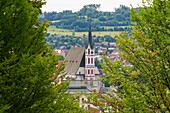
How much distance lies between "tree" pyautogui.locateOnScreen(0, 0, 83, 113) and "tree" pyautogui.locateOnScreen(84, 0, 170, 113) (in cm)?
296

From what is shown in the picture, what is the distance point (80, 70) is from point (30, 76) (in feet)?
406

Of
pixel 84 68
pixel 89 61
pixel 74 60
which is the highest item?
pixel 89 61

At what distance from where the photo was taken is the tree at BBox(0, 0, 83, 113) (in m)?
8.59

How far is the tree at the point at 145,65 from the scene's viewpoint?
11469mm

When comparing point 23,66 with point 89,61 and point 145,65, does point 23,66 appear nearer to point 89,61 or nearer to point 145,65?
point 145,65

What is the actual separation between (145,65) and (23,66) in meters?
4.64

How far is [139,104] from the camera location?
36.8ft

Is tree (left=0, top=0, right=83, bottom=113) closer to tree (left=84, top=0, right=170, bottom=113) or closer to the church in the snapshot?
tree (left=84, top=0, right=170, bottom=113)

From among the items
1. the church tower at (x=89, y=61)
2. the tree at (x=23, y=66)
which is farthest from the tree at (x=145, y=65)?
the church tower at (x=89, y=61)

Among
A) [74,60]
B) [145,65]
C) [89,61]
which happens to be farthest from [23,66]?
[74,60]

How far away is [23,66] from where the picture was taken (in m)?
8.97

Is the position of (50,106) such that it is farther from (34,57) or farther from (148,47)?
(148,47)

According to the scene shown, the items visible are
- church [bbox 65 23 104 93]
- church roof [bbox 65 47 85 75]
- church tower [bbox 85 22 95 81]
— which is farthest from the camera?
church roof [bbox 65 47 85 75]

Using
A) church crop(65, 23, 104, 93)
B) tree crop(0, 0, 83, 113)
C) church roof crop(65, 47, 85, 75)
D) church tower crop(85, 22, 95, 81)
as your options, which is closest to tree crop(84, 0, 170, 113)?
tree crop(0, 0, 83, 113)
